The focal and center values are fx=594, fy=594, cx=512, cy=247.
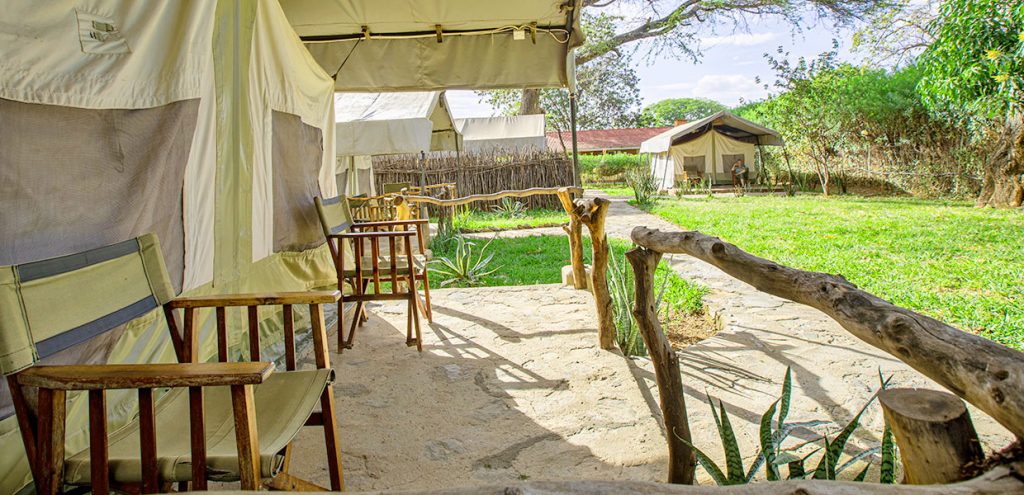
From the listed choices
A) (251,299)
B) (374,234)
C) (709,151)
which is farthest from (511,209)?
(251,299)

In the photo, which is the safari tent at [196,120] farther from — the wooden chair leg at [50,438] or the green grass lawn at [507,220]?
the green grass lawn at [507,220]

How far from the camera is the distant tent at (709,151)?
787 inches

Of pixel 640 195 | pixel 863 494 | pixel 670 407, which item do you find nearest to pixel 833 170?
pixel 640 195

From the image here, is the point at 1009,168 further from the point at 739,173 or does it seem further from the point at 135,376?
the point at 135,376

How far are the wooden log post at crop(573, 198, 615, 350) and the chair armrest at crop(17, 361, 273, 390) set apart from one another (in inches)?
97.3

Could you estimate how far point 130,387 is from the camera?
49.5 inches

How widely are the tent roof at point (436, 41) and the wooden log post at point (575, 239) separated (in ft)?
3.32

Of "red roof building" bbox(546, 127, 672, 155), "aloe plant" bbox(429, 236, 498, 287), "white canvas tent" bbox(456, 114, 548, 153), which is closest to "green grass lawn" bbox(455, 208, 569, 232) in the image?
"aloe plant" bbox(429, 236, 498, 287)

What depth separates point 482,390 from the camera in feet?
10.1

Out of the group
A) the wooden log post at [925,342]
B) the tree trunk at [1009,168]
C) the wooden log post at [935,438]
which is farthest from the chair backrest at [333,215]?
the tree trunk at [1009,168]

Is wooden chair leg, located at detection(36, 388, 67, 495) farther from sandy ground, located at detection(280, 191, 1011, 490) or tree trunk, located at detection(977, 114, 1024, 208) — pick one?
tree trunk, located at detection(977, 114, 1024, 208)

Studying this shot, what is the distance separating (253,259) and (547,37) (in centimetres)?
276

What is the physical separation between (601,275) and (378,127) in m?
5.19

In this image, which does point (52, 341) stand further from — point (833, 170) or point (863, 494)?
point (833, 170)
